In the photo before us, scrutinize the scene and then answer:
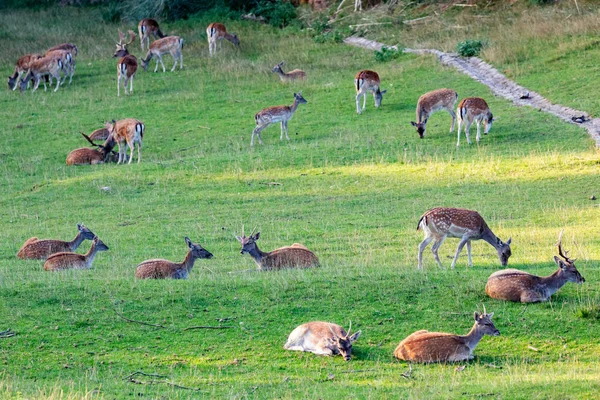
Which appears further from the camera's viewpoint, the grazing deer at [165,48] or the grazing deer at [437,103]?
the grazing deer at [165,48]

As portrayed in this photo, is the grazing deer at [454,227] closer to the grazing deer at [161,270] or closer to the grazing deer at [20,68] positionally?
the grazing deer at [161,270]

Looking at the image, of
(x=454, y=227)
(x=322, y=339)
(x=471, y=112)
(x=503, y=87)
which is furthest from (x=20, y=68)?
(x=322, y=339)

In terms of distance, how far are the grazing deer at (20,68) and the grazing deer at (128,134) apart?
907cm

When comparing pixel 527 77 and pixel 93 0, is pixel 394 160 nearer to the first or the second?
pixel 527 77

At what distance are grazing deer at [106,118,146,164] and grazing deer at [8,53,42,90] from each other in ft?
29.8

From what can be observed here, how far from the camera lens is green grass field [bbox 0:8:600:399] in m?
8.98

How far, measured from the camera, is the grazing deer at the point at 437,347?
9000 mm

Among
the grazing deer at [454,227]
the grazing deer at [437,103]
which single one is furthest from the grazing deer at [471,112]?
the grazing deer at [454,227]

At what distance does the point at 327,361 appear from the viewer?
916cm

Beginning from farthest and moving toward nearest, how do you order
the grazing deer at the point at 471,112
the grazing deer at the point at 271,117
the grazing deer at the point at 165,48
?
the grazing deer at the point at 165,48 → the grazing deer at the point at 271,117 → the grazing deer at the point at 471,112

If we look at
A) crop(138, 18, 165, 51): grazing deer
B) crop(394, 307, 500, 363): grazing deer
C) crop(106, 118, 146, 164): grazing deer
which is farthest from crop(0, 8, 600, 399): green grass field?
crop(138, 18, 165, 51): grazing deer

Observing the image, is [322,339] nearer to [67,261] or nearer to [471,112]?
[67,261]

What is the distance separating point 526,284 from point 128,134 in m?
12.9

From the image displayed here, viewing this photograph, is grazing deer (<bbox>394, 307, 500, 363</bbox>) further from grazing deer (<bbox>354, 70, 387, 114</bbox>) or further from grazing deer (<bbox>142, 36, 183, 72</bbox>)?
grazing deer (<bbox>142, 36, 183, 72</bbox>)
